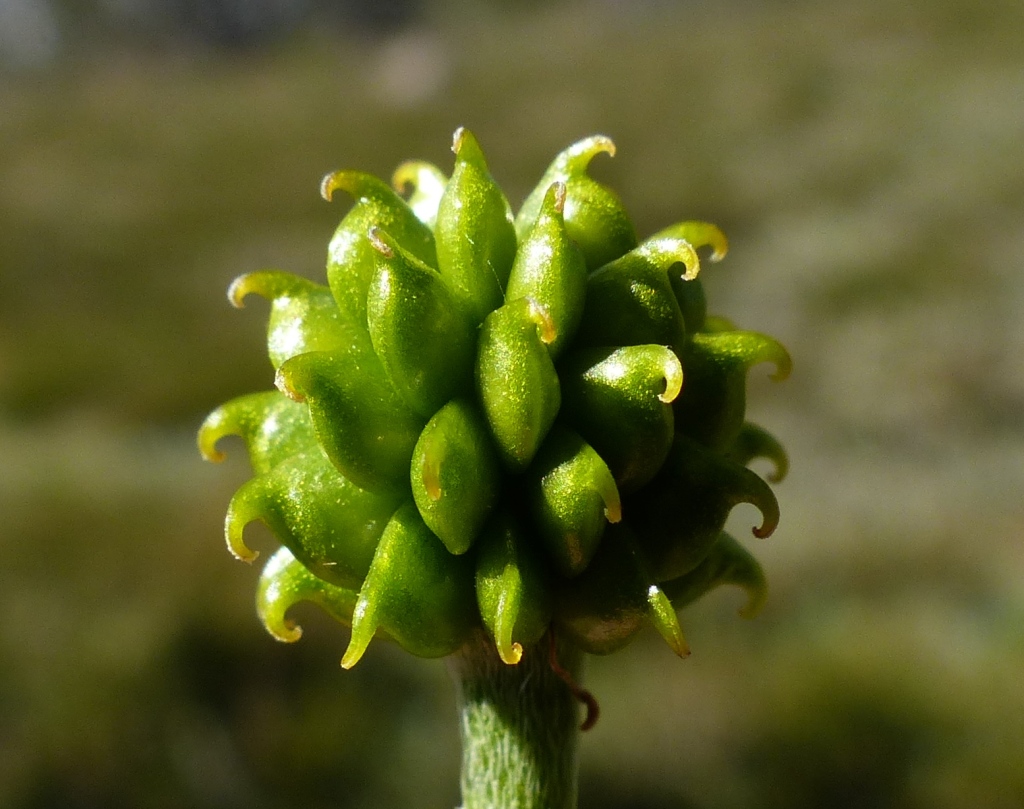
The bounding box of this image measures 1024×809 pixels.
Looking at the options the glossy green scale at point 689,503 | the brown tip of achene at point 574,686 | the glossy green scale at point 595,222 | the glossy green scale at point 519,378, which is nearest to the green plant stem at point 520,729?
the brown tip of achene at point 574,686

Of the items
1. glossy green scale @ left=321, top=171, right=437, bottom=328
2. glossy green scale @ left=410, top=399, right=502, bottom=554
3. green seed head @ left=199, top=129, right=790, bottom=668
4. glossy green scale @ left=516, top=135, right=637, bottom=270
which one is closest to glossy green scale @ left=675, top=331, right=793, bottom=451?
green seed head @ left=199, top=129, right=790, bottom=668

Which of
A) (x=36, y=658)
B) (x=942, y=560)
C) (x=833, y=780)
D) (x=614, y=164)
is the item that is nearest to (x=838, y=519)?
(x=942, y=560)

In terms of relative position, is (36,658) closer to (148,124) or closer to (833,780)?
(833,780)

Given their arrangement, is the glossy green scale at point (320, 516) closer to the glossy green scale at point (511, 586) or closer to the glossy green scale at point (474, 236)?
the glossy green scale at point (511, 586)

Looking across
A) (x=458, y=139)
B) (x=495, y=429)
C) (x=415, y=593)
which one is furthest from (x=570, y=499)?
(x=458, y=139)

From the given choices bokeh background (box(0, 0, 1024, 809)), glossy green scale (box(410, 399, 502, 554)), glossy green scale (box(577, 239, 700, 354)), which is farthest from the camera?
bokeh background (box(0, 0, 1024, 809))

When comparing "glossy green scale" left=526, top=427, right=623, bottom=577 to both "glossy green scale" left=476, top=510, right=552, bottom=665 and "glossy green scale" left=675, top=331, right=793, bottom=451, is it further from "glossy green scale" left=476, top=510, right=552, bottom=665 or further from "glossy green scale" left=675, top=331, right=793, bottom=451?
"glossy green scale" left=675, top=331, right=793, bottom=451

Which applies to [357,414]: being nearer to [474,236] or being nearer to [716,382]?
[474,236]
